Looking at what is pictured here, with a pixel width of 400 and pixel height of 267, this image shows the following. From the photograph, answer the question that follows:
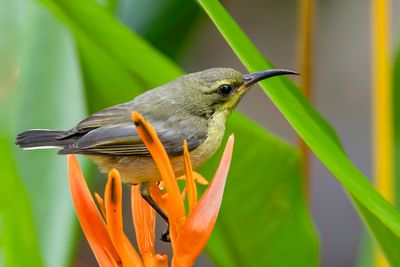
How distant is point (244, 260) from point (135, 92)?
26cm

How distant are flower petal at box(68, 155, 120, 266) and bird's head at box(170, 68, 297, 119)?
0.22m

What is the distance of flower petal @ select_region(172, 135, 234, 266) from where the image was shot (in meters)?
0.74

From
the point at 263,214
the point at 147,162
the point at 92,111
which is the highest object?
the point at 92,111

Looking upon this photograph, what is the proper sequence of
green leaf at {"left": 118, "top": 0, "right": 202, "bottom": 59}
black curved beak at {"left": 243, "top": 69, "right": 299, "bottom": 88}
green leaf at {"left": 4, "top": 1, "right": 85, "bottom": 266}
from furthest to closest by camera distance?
green leaf at {"left": 118, "top": 0, "right": 202, "bottom": 59} → green leaf at {"left": 4, "top": 1, "right": 85, "bottom": 266} → black curved beak at {"left": 243, "top": 69, "right": 299, "bottom": 88}

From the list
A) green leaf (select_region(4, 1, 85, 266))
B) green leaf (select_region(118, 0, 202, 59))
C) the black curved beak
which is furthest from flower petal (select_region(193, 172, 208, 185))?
green leaf (select_region(118, 0, 202, 59))

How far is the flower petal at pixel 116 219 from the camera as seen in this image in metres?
0.74

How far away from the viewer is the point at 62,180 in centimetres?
120

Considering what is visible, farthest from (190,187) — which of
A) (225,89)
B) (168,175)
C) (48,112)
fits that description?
(48,112)

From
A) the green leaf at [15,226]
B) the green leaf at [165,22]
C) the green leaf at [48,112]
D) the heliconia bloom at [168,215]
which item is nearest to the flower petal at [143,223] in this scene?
the heliconia bloom at [168,215]

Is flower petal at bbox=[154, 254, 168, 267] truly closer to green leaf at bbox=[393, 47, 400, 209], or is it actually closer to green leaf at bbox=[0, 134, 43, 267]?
green leaf at bbox=[0, 134, 43, 267]

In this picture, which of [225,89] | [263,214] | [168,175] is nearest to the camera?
[168,175]

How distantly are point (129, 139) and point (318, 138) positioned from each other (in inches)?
8.1

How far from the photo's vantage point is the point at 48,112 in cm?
121

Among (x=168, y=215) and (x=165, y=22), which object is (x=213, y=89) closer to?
(x=168, y=215)
